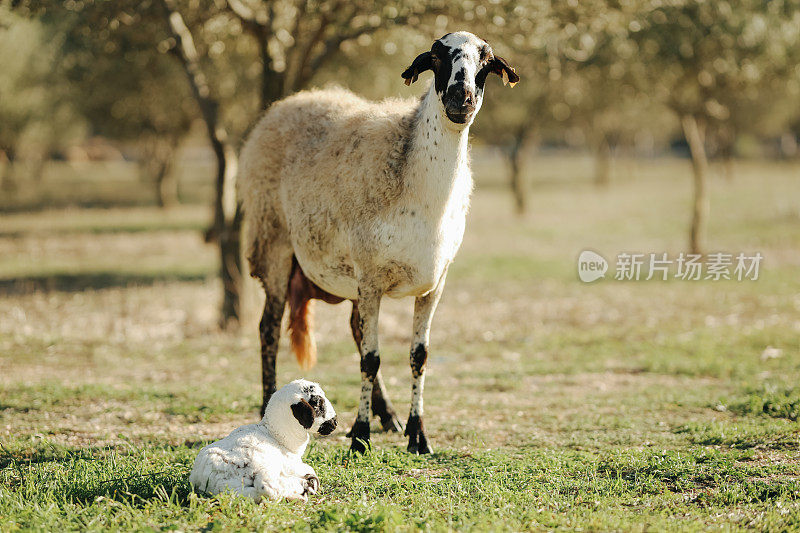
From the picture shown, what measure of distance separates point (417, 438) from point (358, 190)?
2345 millimetres

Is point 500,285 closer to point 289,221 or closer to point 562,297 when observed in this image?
point 562,297

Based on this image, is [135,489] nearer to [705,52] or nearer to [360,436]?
[360,436]

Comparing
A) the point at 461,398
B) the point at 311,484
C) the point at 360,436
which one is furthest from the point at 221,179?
the point at 311,484

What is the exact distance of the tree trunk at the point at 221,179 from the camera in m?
12.0

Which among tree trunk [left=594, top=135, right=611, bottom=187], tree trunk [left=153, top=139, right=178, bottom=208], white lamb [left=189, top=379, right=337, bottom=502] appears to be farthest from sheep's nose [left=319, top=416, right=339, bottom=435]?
tree trunk [left=594, top=135, right=611, bottom=187]

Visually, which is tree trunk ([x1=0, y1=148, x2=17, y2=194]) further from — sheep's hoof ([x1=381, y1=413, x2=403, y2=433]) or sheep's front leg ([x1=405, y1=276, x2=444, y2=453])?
sheep's front leg ([x1=405, y1=276, x2=444, y2=453])

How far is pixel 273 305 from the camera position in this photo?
778cm

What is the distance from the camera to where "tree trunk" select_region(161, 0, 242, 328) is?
12000mm

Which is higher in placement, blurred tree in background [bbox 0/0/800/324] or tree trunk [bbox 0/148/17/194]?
blurred tree in background [bbox 0/0/800/324]

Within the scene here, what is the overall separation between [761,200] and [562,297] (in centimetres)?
2247

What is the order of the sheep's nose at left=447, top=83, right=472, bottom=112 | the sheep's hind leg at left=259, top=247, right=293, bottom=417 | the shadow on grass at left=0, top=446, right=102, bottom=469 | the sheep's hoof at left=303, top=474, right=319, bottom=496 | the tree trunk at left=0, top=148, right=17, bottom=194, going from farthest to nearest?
the tree trunk at left=0, top=148, right=17, bottom=194, the sheep's hind leg at left=259, top=247, right=293, bottom=417, the shadow on grass at left=0, top=446, right=102, bottom=469, the sheep's nose at left=447, top=83, right=472, bottom=112, the sheep's hoof at left=303, top=474, right=319, bottom=496

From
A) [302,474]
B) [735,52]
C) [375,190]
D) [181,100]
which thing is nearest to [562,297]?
[735,52]

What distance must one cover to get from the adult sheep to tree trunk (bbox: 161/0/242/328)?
440 centimetres

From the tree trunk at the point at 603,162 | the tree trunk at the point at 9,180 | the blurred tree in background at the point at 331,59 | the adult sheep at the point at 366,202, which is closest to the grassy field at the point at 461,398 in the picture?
the adult sheep at the point at 366,202
